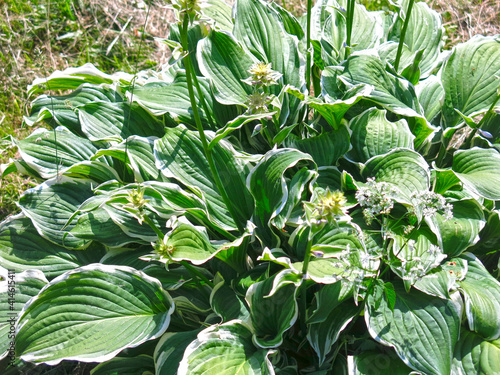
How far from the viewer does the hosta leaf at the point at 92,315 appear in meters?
2.10

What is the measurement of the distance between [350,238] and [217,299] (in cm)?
72

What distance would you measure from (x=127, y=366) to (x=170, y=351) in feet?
1.00

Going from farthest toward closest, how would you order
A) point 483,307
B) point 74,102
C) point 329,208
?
point 74,102 → point 483,307 → point 329,208

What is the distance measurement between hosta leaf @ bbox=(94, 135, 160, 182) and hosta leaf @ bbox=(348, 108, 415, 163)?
1150 millimetres

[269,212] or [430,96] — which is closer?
[269,212]

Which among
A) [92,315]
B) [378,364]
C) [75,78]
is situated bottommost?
[378,364]

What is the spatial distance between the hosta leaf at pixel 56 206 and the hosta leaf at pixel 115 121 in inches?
12.7

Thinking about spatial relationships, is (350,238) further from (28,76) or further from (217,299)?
(28,76)

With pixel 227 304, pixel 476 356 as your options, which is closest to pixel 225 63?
pixel 227 304

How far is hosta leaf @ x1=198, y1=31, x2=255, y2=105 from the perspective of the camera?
280 centimetres

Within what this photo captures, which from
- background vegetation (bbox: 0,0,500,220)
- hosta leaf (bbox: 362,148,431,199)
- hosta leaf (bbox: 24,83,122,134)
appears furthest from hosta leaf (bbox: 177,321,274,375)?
background vegetation (bbox: 0,0,500,220)

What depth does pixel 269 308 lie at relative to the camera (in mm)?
2254

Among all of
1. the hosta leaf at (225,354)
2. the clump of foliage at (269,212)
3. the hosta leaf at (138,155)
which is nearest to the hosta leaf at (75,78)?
the clump of foliage at (269,212)

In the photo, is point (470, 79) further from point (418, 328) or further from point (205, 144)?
point (205, 144)
